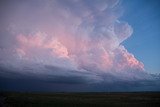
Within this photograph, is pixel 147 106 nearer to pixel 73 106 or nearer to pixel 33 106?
pixel 73 106

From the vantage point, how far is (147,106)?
5016 cm

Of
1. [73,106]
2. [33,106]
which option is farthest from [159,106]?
[33,106]

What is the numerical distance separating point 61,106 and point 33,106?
587 cm

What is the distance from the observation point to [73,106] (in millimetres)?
48281

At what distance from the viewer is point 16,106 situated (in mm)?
43969

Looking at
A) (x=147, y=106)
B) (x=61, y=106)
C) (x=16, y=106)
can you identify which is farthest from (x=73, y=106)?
(x=147, y=106)

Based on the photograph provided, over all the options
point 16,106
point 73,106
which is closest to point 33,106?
point 16,106

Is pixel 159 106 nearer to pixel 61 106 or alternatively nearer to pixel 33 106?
pixel 61 106

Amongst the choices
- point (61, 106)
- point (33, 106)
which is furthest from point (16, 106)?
point (61, 106)

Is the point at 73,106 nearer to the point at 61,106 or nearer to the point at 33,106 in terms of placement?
the point at 61,106

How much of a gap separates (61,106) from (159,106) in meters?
20.9

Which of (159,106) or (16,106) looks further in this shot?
(159,106)

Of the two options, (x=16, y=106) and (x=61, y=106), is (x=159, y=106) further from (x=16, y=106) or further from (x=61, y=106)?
(x=16, y=106)

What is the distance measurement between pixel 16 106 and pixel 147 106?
27274mm
